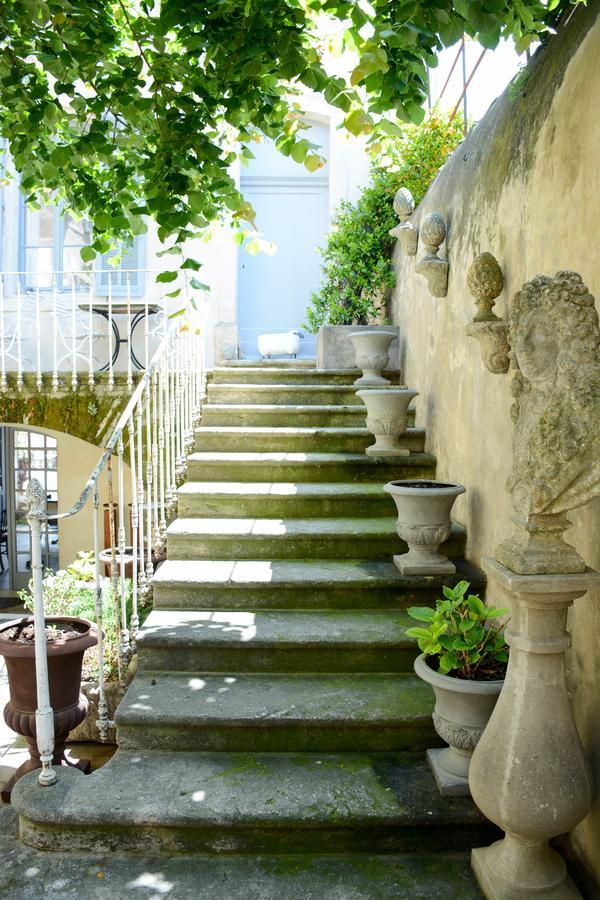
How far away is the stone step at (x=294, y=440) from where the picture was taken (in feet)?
15.0

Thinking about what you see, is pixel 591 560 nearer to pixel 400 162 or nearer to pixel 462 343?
pixel 462 343

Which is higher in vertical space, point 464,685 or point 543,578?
point 543,578

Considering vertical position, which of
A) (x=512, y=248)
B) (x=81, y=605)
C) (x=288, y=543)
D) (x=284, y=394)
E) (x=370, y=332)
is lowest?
(x=81, y=605)

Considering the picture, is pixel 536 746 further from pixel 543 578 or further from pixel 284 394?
pixel 284 394

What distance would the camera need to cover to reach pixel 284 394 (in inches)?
203

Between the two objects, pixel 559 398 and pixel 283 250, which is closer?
pixel 559 398

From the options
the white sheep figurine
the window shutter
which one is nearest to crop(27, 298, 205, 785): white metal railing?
the white sheep figurine

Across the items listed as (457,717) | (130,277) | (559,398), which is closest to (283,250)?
(130,277)

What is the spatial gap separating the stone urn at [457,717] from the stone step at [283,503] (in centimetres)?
161

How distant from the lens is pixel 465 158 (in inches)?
152

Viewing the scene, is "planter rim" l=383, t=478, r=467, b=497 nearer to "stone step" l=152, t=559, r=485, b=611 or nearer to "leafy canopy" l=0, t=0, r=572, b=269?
"stone step" l=152, t=559, r=485, b=611

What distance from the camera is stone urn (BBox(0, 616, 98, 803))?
307 centimetres

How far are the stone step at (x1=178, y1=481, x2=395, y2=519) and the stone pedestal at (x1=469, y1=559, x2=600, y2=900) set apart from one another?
204cm

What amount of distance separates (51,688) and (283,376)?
3030 mm
